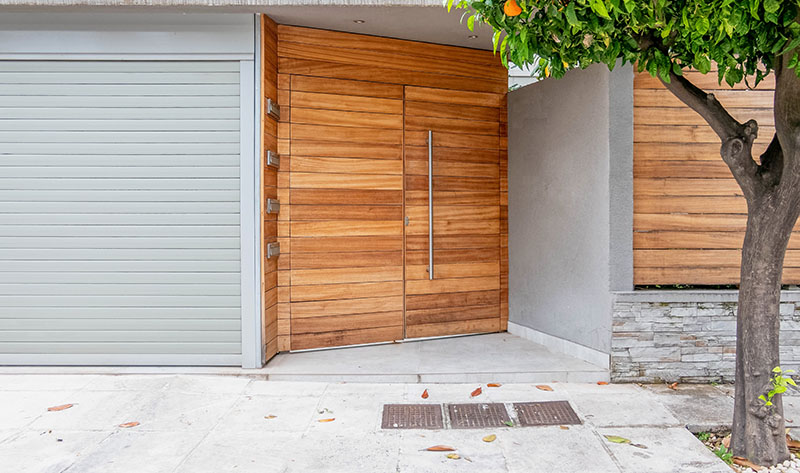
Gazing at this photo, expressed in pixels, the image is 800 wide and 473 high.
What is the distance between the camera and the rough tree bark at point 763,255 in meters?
2.90

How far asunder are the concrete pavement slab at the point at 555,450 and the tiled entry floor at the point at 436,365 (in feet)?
3.01

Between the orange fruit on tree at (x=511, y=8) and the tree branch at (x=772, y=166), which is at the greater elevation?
the orange fruit on tree at (x=511, y=8)

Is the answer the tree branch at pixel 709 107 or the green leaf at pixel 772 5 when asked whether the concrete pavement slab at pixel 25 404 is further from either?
the green leaf at pixel 772 5

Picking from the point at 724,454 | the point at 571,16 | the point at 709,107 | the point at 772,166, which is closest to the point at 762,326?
the point at 724,454

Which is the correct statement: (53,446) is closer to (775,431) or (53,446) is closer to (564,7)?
(564,7)

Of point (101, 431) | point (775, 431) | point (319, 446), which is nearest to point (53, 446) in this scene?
point (101, 431)

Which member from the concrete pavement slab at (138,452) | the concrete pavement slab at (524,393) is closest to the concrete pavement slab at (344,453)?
the concrete pavement slab at (138,452)

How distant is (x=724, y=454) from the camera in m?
3.05

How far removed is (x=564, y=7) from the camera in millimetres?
2588

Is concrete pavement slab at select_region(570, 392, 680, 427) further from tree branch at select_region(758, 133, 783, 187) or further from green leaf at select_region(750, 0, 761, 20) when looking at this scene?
green leaf at select_region(750, 0, 761, 20)

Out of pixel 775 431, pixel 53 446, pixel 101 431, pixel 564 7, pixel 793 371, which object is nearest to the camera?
pixel 564 7

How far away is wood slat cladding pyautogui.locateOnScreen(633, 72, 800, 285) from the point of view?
4.33 meters

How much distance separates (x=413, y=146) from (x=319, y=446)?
2984 mm

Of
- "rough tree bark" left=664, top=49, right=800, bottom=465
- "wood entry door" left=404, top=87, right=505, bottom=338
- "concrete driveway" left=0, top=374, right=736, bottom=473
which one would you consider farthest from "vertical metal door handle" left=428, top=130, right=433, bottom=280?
"rough tree bark" left=664, top=49, right=800, bottom=465
